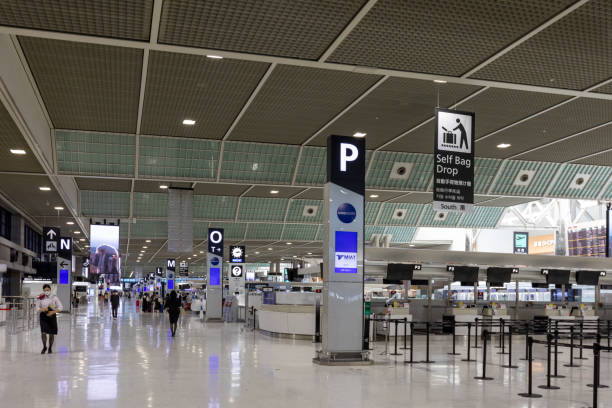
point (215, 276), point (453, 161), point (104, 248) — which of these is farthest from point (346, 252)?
point (215, 276)

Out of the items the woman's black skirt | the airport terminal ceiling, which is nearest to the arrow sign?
the airport terminal ceiling

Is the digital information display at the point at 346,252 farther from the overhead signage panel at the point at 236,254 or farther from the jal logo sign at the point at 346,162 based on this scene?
the overhead signage panel at the point at 236,254

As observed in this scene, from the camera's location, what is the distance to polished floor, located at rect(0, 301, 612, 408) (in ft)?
31.6

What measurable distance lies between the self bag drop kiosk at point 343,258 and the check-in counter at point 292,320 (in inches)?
293

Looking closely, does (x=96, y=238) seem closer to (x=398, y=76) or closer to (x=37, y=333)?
(x=37, y=333)

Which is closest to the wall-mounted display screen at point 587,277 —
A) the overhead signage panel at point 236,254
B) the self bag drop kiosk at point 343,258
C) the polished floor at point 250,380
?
the polished floor at point 250,380

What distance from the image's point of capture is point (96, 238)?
24.6m

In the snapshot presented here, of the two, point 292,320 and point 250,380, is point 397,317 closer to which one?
point 292,320

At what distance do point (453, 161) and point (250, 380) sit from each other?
17.9 ft

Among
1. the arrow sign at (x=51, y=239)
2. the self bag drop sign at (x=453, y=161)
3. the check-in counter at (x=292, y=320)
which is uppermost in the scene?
the self bag drop sign at (x=453, y=161)

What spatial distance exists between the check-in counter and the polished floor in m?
3.59

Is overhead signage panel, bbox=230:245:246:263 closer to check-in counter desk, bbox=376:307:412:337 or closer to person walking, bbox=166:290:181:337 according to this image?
person walking, bbox=166:290:181:337

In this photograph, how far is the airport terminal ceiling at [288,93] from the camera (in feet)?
30.8

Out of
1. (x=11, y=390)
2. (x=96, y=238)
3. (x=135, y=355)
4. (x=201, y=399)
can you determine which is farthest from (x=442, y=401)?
(x=96, y=238)
